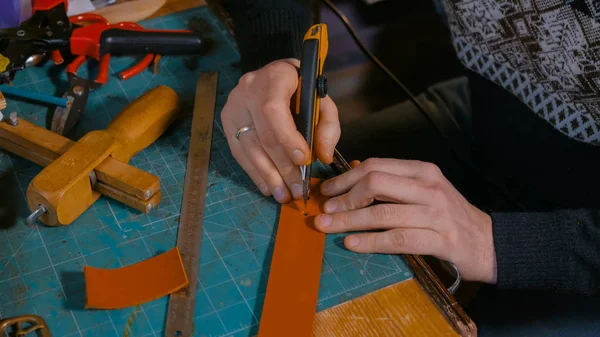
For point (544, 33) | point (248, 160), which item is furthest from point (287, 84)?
point (544, 33)

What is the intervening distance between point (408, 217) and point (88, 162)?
1.61 ft

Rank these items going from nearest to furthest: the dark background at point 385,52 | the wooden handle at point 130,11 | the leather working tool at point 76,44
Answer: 1. the leather working tool at point 76,44
2. the wooden handle at point 130,11
3. the dark background at point 385,52

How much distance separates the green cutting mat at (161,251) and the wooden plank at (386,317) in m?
0.02

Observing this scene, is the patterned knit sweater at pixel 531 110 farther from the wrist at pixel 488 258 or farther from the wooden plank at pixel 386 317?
the wooden plank at pixel 386 317

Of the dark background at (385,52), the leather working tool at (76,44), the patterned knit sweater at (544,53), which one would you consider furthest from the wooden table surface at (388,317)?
the dark background at (385,52)

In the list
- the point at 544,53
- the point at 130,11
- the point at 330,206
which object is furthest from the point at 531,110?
the point at 130,11

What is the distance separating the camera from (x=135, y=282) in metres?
0.82

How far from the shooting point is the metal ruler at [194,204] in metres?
0.80

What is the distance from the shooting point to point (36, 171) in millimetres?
968

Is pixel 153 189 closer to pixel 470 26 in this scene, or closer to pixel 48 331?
pixel 48 331

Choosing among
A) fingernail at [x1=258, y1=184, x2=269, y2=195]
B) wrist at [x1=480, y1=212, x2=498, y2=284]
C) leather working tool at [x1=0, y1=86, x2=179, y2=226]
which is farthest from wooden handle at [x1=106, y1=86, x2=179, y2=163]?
wrist at [x1=480, y1=212, x2=498, y2=284]

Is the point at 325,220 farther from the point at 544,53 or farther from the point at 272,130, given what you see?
the point at 544,53

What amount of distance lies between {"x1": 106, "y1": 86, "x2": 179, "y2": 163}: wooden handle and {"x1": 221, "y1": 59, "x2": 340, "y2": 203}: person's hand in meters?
0.12

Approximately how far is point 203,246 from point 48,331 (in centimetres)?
24
